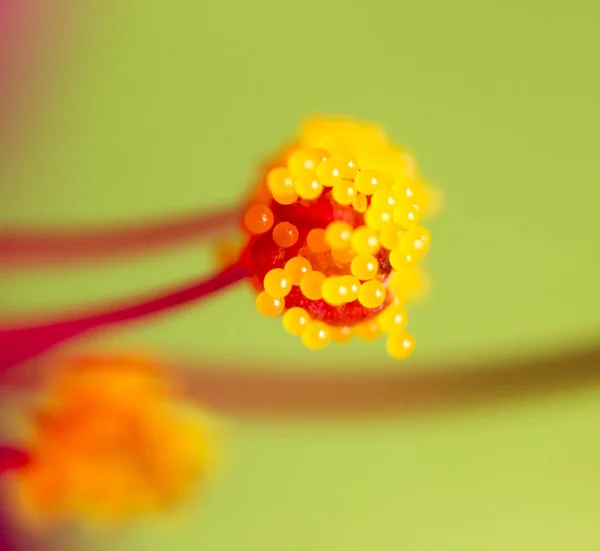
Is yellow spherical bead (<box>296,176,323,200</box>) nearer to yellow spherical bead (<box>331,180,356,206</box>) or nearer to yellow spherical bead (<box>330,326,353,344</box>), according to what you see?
yellow spherical bead (<box>331,180,356,206</box>)

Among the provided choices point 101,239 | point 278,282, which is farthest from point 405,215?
point 101,239

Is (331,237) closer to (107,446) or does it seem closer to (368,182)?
(368,182)

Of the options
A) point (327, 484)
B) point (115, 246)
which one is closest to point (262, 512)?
point (327, 484)

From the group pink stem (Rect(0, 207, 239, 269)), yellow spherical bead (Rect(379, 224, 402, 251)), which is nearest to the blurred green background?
pink stem (Rect(0, 207, 239, 269))

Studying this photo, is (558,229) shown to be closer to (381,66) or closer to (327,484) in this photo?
(381,66)

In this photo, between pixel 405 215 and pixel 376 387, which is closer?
pixel 405 215

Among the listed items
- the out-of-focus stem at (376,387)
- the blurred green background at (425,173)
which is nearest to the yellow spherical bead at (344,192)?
the blurred green background at (425,173)
